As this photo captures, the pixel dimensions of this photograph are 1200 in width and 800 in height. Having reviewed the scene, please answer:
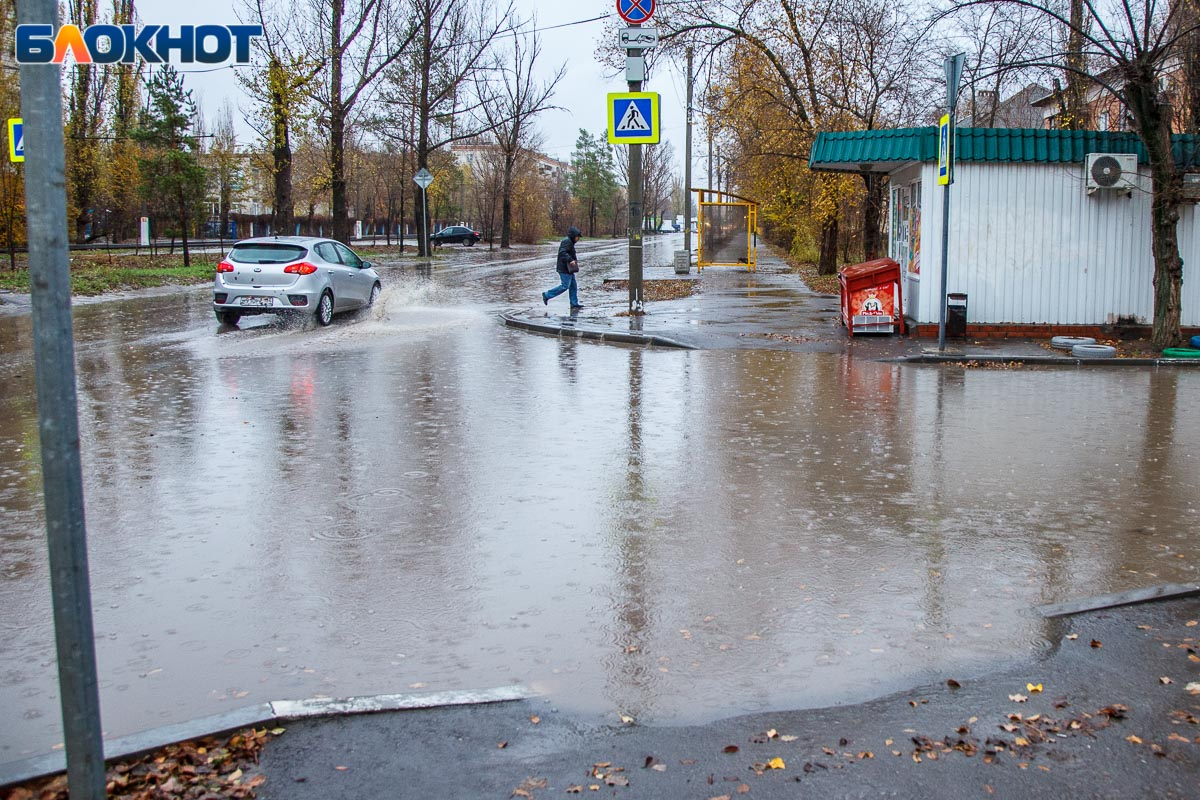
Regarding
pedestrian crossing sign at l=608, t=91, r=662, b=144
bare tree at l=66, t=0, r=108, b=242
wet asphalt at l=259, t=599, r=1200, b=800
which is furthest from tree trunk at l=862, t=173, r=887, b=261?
bare tree at l=66, t=0, r=108, b=242

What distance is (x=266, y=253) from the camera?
57.4 feet

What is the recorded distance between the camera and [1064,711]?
12.8 feet

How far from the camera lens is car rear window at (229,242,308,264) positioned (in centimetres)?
1741

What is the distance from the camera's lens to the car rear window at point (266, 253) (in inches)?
685

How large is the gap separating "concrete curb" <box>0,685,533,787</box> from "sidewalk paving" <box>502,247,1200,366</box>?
1063cm

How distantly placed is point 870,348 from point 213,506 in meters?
10.1

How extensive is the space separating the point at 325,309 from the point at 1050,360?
1130 cm

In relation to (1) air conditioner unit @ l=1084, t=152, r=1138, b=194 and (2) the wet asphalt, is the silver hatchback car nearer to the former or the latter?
(1) air conditioner unit @ l=1084, t=152, r=1138, b=194

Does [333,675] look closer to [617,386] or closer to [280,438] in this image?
[280,438]

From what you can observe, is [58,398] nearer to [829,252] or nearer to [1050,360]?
[1050,360]

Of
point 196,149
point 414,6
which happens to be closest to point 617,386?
point 196,149

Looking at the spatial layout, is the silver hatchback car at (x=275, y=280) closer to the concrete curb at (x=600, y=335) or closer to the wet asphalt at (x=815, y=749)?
the concrete curb at (x=600, y=335)

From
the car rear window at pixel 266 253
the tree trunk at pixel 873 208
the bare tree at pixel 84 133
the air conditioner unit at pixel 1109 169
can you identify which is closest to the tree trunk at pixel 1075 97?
the air conditioner unit at pixel 1109 169

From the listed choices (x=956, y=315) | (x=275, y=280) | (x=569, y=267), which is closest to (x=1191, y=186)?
(x=956, y=315)
